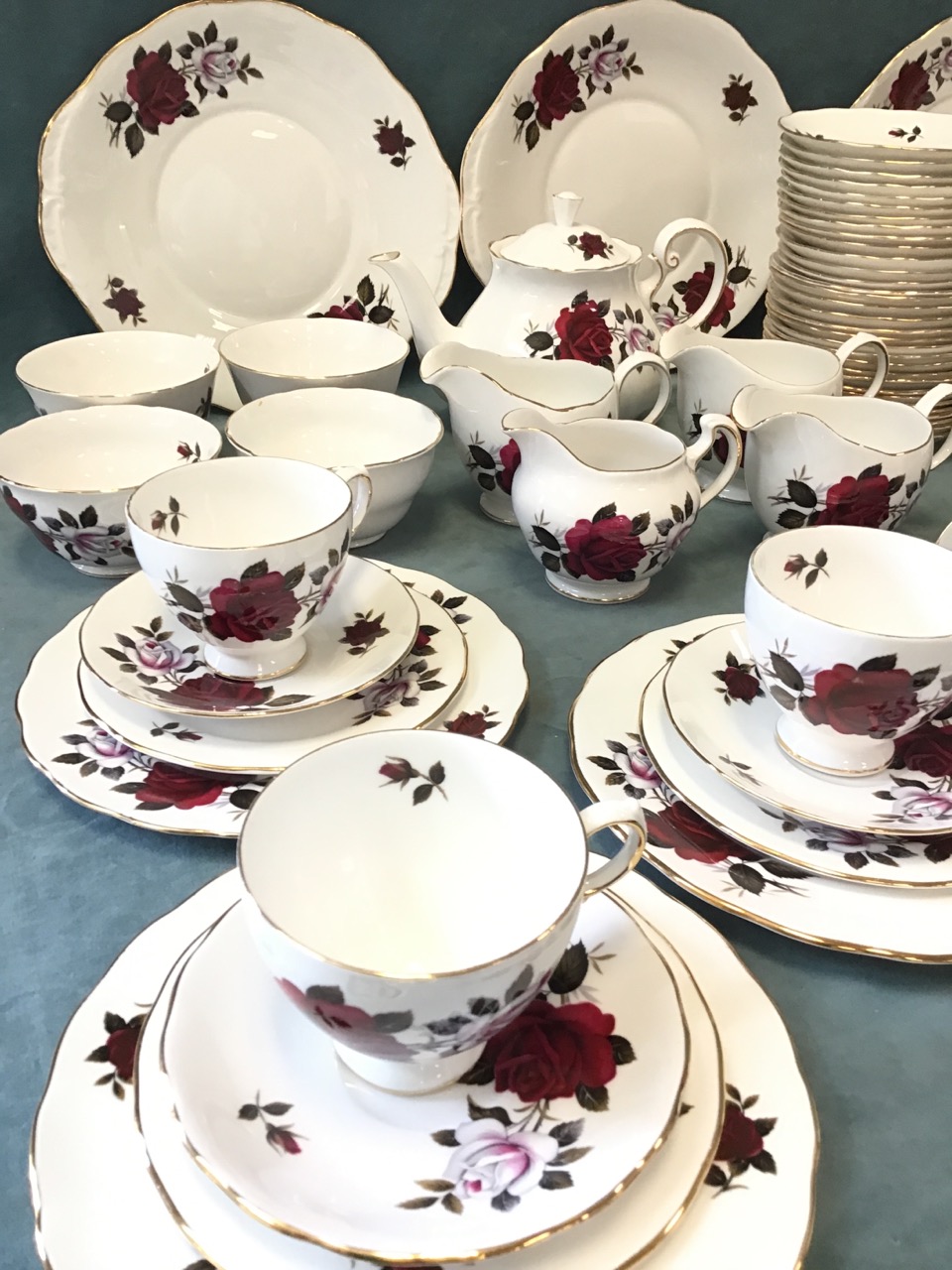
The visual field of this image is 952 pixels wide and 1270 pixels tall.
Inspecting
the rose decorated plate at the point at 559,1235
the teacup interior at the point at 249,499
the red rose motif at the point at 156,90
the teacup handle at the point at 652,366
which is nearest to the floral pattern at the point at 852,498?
the teacup handle at the point at 652,366

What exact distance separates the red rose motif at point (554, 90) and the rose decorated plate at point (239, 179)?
0.13m

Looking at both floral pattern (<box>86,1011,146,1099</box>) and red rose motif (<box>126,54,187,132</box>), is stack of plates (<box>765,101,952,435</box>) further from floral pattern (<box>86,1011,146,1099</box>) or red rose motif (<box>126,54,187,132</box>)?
floral pattern (<box>86,1011,146,1099</box>)

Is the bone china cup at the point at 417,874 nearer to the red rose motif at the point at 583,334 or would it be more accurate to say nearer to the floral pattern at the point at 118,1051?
the floral pattern at the point at 118,1051

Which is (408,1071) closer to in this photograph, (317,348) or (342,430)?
(342,430)

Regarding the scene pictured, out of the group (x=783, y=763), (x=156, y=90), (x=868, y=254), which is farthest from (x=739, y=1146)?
(x=156, y=90)

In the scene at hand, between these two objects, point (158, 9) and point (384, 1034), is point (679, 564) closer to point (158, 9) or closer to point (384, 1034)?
point (384, 1034)

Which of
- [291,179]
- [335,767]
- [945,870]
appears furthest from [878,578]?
[291,179]

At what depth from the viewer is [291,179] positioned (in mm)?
1056

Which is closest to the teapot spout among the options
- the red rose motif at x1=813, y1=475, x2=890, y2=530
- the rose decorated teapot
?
the rose decorated teapot

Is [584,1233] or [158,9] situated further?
[158,9]

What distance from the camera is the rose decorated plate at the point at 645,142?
1085mm

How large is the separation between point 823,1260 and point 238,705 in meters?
0.37

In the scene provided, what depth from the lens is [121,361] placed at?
0.98 metres

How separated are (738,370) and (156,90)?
0.62 metres
